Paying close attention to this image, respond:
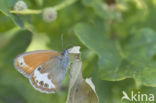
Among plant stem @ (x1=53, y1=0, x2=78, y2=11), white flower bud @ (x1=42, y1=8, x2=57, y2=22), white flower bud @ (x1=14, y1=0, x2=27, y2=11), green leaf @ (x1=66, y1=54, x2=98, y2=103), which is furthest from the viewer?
plant stem @ (x1=53, y1=0, x2=78, y2=11)

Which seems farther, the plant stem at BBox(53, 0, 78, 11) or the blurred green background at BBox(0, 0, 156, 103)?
the plant stem at BBox(53, 0, 78, 11)

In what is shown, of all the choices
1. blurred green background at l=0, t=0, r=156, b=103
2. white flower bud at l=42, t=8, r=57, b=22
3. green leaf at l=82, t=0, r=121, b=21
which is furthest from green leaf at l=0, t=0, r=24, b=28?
green leaf at l=82, t=0, r=121, b=21

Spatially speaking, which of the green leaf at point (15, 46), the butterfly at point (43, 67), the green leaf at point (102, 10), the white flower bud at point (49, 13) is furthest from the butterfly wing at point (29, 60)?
the green leaf at point (102, 10)

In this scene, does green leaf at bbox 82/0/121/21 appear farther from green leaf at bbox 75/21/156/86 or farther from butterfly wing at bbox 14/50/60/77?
butterfly wing at bbox 14/50/60/77

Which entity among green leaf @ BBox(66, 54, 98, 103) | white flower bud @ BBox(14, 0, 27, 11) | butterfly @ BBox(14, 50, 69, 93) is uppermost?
white flower bud @ BBox(14, 0, 27, 11)

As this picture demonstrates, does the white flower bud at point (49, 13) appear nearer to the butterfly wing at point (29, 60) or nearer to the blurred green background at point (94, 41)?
the blurred green background at point (94, 41)

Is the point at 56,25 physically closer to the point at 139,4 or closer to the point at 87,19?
the point at 87,19

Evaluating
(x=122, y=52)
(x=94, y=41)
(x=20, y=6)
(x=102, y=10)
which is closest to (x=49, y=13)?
(x=20, y=6)
